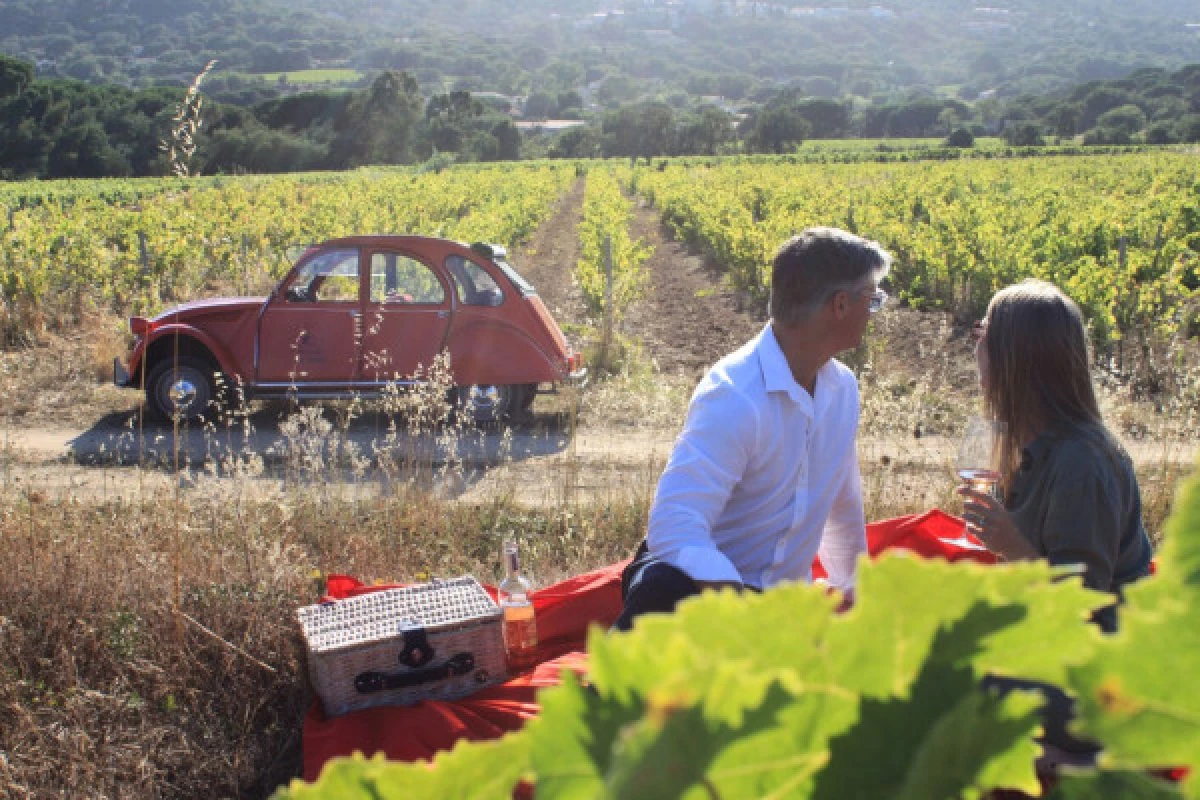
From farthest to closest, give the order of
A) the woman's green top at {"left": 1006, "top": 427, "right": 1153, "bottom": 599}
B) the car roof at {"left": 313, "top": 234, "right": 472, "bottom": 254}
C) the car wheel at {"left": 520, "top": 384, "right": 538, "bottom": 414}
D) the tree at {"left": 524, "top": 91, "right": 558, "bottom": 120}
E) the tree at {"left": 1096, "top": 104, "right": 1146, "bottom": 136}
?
the tree at {"left": 524, "top": 91, "right": 558, "bottom": 120}, the tree at {"left": 1096, "top": 104, "right": 1146, "bottom": 136}, the car wheel at {"left": 520, "top": 384, "right": 538, "bottom": 414}, the car roof at {"left": 313, "top": 234, "right": 472, "bottom": 254}, the woman's green top at {"left": 1006, "top": 427, "right": 1153, "bottom": 599}

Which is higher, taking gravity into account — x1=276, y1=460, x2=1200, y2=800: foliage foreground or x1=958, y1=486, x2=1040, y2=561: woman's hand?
x1=276, y1=460, x2=1200, y2=800: foliage foreground

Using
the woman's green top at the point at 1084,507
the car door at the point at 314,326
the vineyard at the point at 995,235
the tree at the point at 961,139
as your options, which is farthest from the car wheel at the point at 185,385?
the tree at the point at 961,139

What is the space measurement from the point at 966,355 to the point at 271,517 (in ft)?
28.2

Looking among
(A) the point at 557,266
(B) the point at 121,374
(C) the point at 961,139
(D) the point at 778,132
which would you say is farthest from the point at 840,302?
(D) the point at 778,132

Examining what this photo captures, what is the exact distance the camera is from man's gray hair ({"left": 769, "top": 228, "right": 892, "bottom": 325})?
9.55ft

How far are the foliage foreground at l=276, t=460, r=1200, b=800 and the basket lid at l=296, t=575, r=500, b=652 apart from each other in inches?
121

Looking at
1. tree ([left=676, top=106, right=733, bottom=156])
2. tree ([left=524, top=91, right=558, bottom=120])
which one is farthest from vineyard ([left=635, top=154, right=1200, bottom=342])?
tree ([left=524, top=91, right=558, bottom=120])

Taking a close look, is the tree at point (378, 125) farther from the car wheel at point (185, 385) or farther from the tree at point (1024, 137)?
the car wheel at point (185, 385)

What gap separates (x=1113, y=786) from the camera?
0.39 metres

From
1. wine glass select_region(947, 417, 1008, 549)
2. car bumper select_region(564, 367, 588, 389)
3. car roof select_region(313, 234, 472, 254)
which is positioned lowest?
car bumper select_region(564, 367, 588, 389)

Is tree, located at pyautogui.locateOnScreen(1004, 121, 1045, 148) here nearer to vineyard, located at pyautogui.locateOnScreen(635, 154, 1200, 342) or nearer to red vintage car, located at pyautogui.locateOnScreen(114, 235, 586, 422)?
vineyard, located at pyautogui.locateOnScreen(635, 154, 1200, 342)

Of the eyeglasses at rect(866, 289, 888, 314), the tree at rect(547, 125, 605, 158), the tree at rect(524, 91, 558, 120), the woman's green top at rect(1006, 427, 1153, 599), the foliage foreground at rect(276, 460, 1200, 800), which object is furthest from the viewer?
the tree at rect(524, 91, 558, 120)

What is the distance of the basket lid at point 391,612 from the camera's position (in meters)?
3.45

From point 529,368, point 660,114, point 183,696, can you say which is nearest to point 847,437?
point 183,696
